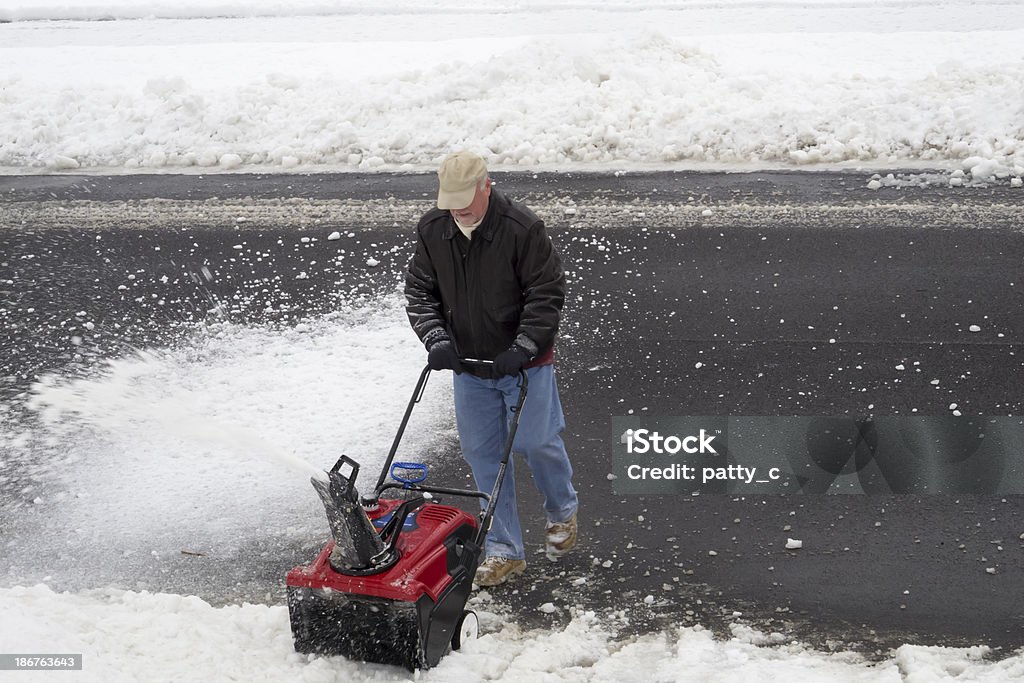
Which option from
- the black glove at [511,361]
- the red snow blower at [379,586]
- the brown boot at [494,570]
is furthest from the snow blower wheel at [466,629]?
the black glove at [511,361]

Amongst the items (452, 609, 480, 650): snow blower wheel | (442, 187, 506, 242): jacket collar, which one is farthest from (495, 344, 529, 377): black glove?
(452, 609, 480, 650): snow blower wheel

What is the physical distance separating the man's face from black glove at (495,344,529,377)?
0.53 meters

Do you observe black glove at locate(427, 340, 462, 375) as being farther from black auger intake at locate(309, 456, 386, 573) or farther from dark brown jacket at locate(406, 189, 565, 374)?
black auger intake at locate(309, 456, 386, 573)

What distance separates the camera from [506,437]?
4.76 m

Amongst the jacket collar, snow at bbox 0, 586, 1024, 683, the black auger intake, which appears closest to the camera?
the black auger intake

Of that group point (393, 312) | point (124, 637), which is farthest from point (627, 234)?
point (124, 637)

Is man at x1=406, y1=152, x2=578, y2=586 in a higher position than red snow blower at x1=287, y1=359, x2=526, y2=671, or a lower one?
higher

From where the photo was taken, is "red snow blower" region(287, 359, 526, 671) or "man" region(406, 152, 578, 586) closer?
"red snow blower" region(287, 359, 526, 671)

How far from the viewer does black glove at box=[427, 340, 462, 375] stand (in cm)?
438

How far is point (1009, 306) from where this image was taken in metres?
6.86

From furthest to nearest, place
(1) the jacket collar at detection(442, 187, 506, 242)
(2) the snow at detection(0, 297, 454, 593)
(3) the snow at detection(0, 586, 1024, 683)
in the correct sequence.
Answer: (2) the snow at detection(0, 297, 454, 593) < (1) the jacket collar at detection(442, 187, 506, 242) < (3) the snow at detection(0, 586, 1024, 683)

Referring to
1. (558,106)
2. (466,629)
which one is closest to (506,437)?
(466,629)

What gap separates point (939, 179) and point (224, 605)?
6648mm

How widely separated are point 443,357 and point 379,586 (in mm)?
975
